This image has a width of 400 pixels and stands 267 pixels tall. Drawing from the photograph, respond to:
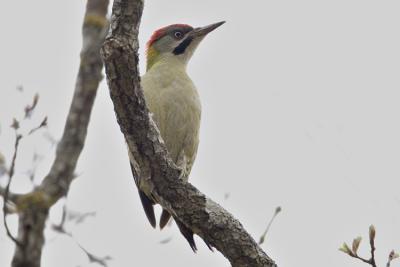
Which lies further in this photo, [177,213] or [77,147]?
[77,147]

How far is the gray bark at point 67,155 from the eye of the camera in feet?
16.1

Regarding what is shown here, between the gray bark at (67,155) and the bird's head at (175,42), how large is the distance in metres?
1.16

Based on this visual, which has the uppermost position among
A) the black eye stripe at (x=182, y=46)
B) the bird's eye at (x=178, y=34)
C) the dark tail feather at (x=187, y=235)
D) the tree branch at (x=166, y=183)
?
the bird's eye at (x=178, y=34)

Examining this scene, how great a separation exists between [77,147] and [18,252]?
149 cm

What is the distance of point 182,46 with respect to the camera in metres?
8.56

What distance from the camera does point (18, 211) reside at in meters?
5.18

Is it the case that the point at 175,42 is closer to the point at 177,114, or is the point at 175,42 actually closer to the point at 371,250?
the point at 177,114

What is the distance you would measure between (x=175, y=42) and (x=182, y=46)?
5.8 inches

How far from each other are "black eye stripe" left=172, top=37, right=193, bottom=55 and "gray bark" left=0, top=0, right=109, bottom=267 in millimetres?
1203

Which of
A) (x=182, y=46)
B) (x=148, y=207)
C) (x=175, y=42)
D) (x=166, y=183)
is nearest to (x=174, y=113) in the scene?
(x=148, y=207)

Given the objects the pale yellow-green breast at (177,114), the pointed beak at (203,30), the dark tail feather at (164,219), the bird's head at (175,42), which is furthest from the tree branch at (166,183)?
the pointed beak at (203,30)

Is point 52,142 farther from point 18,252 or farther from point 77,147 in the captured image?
point 18,252

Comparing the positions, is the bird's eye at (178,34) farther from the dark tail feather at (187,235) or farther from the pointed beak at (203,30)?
the dark tail feather at (187,235)

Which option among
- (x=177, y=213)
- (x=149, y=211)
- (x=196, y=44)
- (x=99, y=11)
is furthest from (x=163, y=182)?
(x=196, y=44)
